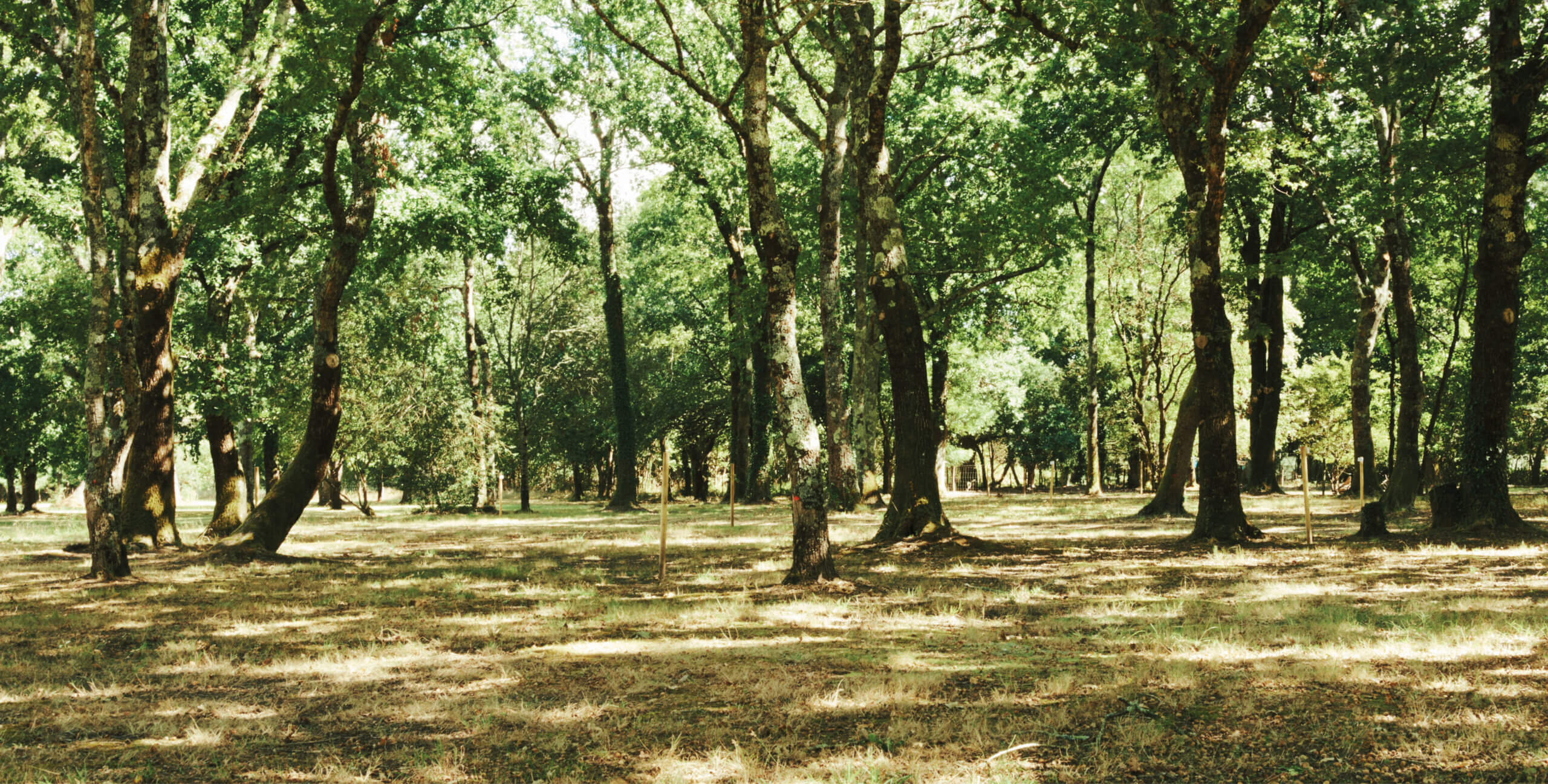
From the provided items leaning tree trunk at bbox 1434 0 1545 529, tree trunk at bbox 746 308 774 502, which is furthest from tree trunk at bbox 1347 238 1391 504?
tree trunk at bbox 746 308 774 502

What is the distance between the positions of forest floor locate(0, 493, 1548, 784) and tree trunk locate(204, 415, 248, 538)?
404 cm

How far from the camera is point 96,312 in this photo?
11.1 m

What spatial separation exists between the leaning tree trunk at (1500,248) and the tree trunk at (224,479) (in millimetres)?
18548

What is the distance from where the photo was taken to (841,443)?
1936cm

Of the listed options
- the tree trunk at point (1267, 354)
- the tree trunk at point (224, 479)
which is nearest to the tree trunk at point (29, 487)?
the tree trunk at point (224, 479)

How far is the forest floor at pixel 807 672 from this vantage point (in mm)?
4625

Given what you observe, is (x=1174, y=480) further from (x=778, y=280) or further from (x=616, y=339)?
(x=616, y=339)

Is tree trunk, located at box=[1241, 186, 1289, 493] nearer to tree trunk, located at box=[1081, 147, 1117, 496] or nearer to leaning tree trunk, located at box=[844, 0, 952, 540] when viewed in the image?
tree trunk, located at box=[1081, 147, 1117, 496]

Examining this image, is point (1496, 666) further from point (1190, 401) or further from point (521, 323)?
point (521, 323)

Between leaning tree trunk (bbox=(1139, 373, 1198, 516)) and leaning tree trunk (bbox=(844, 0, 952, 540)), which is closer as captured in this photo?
leaning tree trunk (bbox=(844, 0, 952, 540))

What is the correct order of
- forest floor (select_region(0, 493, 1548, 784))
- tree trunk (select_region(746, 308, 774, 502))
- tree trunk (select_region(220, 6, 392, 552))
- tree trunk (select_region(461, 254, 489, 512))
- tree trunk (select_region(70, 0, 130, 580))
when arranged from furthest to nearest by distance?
tree trunk (select_region(746, 308, 774, 502)) < tree trunk (select_region(461, 254, 489, 512)) < tree trunk (select_region(220, 6, 392, 552)) < tree trunk (select_region(70, 0, 130, 580)) < forest floor (select_region(0, 493, 1548, 784))

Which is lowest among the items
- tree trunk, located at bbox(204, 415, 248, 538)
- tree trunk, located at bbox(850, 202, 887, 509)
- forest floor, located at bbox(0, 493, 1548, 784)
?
forest floor, located at bbox(0, 493, 1548, 784)

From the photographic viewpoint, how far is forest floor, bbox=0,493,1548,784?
182 inches

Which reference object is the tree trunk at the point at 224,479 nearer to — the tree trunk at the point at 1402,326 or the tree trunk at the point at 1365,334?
the tree trunk at the point at 1402,326
